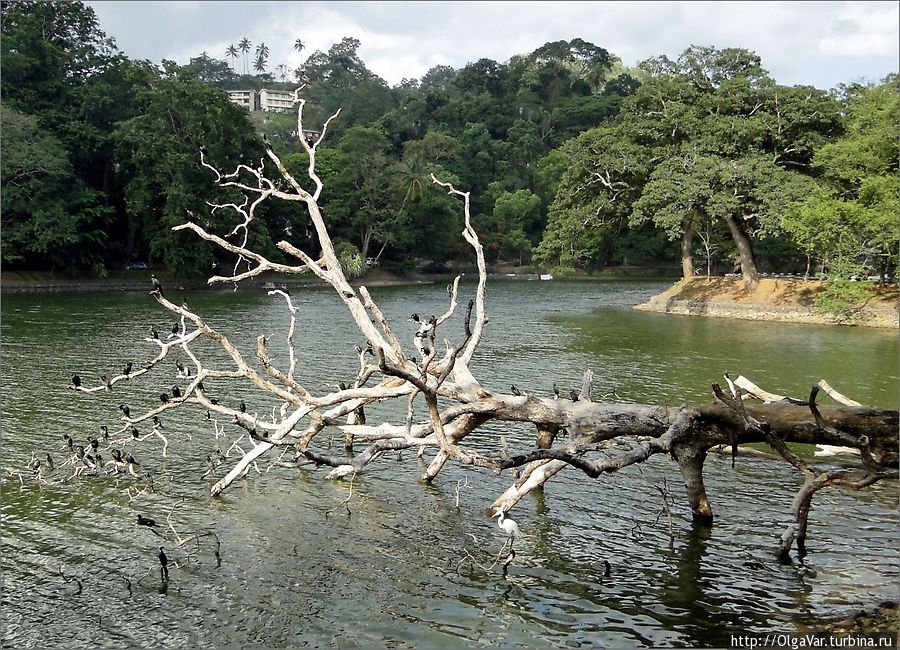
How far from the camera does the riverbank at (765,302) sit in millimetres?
33722

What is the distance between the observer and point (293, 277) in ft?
218

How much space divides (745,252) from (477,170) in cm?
5167

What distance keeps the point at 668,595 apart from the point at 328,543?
403 cm

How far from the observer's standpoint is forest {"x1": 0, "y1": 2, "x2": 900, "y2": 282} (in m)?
35.9

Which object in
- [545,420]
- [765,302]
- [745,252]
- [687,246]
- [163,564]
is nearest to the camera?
[163,564]

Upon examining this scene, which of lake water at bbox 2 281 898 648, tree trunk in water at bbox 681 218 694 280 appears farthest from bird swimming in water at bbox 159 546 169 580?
tree trunk in water at bbox 681 218 694 280

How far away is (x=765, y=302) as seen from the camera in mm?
38500

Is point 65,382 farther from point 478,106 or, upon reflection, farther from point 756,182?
point 478,106

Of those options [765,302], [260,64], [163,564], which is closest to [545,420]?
[163,564]

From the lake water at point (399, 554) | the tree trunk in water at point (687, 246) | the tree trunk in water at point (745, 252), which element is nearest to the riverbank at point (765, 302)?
the tree trunk in water at point (745, 252)

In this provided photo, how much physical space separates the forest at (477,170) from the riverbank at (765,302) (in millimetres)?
1160

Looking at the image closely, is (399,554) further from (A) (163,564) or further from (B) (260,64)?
(B) (260,64)

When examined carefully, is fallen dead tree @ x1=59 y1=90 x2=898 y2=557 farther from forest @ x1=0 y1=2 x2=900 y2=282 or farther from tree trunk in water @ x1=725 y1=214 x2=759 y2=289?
tree trunk in water @ x1=725 y1=214 x2=759 y2=289

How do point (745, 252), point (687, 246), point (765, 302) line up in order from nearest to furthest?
1. point (765, 302)
2. point (745, 252)
3. point (687, 246)
